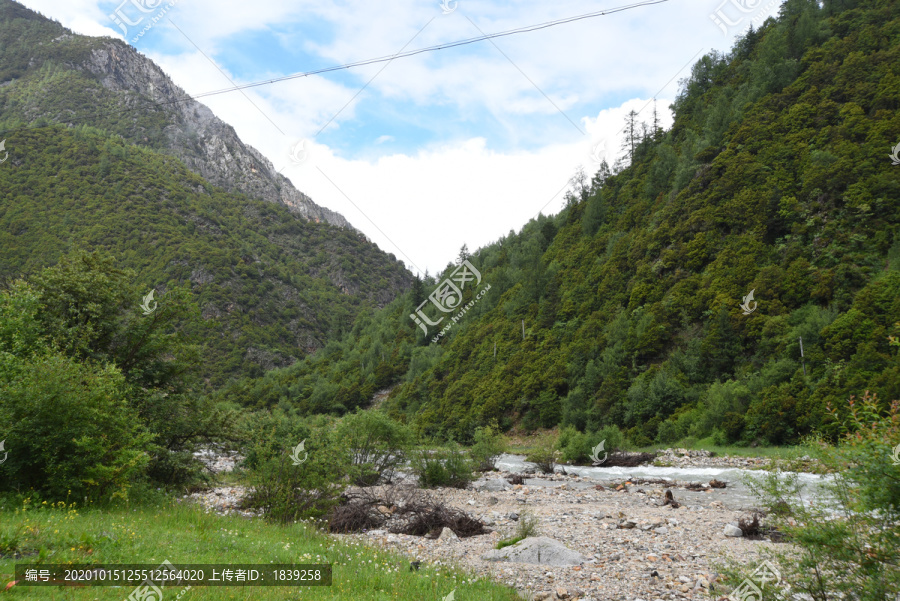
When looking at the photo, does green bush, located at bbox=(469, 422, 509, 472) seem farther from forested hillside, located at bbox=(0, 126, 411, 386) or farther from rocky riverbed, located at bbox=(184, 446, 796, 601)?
forested hillside, located at bbox=(0, 126, 411, 386)

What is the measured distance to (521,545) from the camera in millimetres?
10836

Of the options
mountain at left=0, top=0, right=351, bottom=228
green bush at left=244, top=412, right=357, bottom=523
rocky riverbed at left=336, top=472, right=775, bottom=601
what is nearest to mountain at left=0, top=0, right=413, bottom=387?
mountain at left=0, top=0, right=351, bottom=228

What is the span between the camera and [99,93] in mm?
150750

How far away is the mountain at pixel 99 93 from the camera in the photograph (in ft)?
449

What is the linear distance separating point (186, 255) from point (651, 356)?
320 feet

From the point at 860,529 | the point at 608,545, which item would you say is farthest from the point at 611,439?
the point at 860,529

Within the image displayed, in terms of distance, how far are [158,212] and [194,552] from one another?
12518 cm

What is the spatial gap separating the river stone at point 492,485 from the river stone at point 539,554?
1226 cm

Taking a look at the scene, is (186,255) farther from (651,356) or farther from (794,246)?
(794,246)

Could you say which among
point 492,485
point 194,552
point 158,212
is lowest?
point 492,485

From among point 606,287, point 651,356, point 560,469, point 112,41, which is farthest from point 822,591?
point 112,41

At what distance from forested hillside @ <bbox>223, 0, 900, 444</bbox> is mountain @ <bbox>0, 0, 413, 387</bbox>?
39.7 metres

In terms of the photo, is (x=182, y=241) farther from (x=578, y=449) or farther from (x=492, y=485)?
(x=492, y=485)

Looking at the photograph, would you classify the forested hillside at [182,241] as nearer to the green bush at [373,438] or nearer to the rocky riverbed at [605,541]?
the green bush at [373,438]
